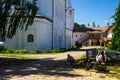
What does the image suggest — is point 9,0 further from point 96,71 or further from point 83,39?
point 83,39

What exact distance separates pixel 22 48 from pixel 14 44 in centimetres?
124

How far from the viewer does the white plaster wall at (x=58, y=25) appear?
4856cm

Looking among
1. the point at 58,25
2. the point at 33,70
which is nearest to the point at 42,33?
the point at 58,25

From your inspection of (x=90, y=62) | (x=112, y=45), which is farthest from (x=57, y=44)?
(x=90, y=62)

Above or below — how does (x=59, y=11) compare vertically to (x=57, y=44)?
above

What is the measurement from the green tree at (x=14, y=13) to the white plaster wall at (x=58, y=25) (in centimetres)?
2193

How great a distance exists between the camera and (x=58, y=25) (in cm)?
5206

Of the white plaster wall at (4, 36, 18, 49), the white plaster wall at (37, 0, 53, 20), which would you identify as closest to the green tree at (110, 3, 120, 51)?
the white plaster wall at (4, 36, 18, 49)

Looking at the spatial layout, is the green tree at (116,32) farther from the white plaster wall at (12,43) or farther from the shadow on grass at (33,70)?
the white plaster wall at (12,43)

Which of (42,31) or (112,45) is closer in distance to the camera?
(112,45)

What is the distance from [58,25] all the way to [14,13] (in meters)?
27.8

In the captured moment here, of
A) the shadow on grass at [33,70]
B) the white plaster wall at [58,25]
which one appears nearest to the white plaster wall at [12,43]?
the white plaster wall at [58,25]

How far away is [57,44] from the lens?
51.0 meters

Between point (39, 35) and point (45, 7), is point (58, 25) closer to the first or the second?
point (45, 7)
